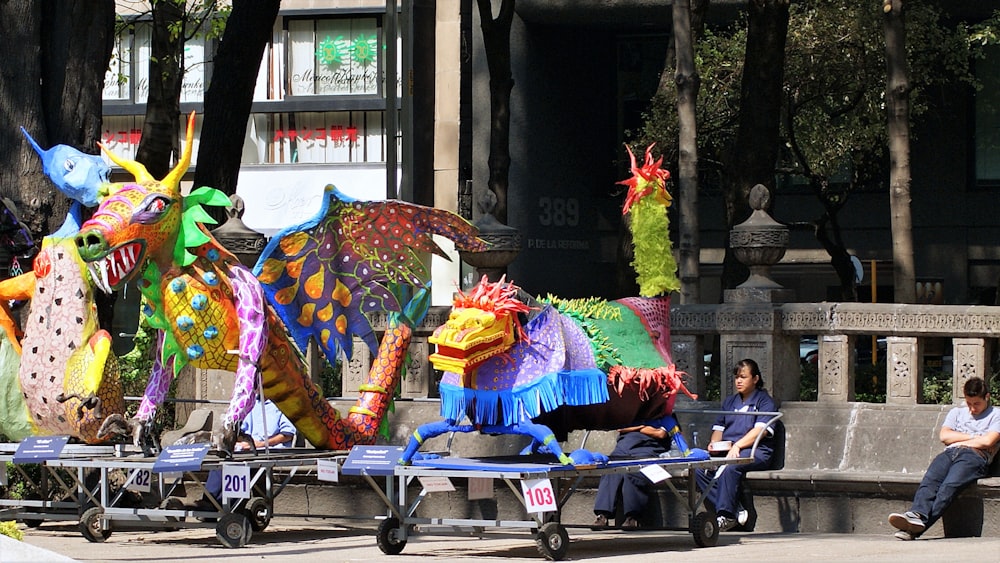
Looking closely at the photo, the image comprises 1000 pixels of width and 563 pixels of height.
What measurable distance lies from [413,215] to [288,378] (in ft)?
5.09

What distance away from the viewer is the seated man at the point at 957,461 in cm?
1155

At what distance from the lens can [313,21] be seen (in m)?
34.2

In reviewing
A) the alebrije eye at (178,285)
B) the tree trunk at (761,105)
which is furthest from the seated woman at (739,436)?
the tree trunk at (761,105)

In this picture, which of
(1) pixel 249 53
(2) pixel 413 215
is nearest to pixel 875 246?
(1) pixel 249 53

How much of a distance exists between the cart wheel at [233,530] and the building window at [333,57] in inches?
903

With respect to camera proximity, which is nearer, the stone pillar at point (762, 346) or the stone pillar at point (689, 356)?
the stone pillar at point (762, 346)

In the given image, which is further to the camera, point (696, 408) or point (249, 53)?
point (249, 53)

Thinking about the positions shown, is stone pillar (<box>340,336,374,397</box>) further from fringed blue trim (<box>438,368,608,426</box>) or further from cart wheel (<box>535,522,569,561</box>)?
cart wheel (<box>535,522,569,561</box>)

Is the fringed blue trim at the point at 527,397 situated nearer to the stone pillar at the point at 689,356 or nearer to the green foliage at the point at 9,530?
the stone pillar at the point at 689,356

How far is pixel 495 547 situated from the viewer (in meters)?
11.8

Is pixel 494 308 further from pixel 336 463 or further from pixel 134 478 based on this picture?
pixel 134 478

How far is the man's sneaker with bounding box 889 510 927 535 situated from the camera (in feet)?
37.9

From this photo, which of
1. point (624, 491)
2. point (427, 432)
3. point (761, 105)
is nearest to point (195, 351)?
point (427, 432)

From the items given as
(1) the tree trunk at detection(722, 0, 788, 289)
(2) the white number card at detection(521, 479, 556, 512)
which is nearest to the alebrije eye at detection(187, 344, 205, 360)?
(2) the white number card at detection(521, 479, 556, 512)
